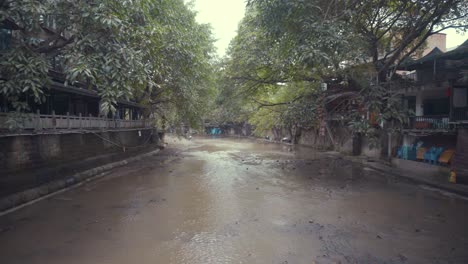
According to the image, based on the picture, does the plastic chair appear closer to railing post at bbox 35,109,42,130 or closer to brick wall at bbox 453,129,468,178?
brick wall at bbox 453,129,468,178

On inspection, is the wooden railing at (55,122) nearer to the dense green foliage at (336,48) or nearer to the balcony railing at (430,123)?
the dense green foliage at (336,48)

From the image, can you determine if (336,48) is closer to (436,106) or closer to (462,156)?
(462,156)

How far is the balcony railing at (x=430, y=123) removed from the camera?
1554 centimetres

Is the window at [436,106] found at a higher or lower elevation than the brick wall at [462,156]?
higher

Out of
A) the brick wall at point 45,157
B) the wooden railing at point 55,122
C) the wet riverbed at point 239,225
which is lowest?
the wet riverbed at point 239,225

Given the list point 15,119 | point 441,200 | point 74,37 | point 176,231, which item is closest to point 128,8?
point 74,37

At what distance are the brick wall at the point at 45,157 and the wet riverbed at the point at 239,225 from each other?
3.61ft

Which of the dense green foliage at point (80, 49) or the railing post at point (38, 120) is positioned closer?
the dense green foliage at point (80, 49)

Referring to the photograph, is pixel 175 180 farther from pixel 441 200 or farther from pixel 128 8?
pixel 441 200

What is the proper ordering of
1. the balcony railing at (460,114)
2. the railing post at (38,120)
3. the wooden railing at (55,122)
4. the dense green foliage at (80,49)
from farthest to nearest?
the balcony railing at (460,114) < the railing post at (38,120) < the wooden railing at (55,122) < the dense green foliage at (80,49)

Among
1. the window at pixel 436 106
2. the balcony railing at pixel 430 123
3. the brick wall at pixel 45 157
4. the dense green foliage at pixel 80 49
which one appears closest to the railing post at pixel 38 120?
the brick wall at pixel 45 157

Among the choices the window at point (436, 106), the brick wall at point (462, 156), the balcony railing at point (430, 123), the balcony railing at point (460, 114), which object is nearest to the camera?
the brick wall at point (462, 156)

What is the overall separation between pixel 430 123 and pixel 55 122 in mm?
18127

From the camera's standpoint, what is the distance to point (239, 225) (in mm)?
7582
